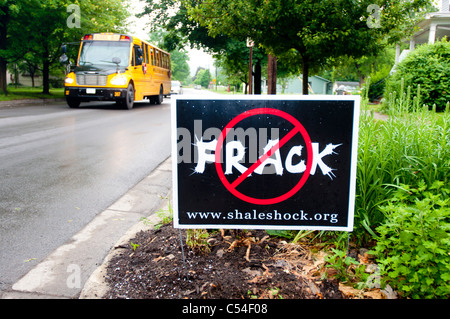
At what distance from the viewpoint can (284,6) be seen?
6914mm

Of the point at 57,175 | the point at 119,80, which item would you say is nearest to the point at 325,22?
the point at 57,175

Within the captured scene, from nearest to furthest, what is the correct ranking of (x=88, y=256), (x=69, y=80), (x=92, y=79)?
(x=88, y=256) < (x=92, y=79) < (x=69, y=80)

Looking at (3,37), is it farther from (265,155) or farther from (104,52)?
(265,155)

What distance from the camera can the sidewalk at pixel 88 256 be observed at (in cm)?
272

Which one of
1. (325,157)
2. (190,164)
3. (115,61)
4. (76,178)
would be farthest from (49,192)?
(115,61)

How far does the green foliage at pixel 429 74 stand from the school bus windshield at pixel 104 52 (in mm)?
11441

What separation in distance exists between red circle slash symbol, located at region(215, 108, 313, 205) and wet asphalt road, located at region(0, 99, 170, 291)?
1.77 m

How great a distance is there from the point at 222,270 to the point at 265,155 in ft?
2.74

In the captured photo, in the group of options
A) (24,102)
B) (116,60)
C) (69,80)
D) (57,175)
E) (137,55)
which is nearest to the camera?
(57,175)

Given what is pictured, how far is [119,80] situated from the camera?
56.4 feet

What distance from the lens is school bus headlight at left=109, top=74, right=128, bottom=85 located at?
56.1 ft

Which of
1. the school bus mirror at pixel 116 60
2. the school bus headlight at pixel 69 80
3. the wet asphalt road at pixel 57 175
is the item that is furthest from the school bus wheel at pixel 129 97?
the wet asphalt road at pixel 57 175

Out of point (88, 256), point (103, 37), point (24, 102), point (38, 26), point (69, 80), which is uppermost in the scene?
point (38, 26)
